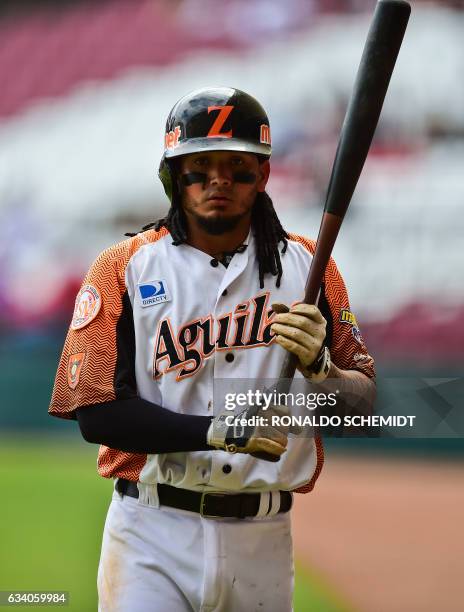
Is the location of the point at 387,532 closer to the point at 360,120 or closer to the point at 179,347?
the point at 179,347

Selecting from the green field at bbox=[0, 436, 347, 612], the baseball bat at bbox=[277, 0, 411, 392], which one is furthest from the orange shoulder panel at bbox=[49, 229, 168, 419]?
the green field at bbox=[0, 436, 347, 612]

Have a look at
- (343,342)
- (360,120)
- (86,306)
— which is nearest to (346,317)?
(343,342)

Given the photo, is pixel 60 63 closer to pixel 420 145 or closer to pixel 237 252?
pixel 420 145

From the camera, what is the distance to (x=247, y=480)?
2605 millimetres

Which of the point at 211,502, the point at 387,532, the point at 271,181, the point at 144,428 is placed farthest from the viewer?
the point at 271,181

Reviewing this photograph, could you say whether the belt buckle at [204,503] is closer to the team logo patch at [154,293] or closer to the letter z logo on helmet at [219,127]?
the team logo patch at [154,293]

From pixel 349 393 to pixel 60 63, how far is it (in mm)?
7495

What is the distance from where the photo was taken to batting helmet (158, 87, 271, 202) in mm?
2664

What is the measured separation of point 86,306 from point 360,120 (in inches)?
31.8

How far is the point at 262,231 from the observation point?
2.83m

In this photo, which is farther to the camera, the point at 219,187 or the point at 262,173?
the point at 262,173

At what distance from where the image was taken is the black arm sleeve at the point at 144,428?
2.48m

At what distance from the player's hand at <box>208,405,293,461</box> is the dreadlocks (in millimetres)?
428

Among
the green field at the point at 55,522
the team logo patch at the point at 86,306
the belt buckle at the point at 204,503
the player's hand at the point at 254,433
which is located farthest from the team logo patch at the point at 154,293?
the green field at the point at 55,522
